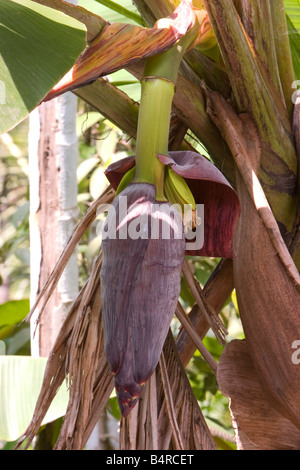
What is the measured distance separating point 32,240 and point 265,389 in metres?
0.87

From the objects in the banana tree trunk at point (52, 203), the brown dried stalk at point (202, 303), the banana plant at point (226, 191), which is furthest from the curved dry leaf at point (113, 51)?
the banana tree trunk at point (52, 203)

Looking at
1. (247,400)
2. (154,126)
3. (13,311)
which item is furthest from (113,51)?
(13,311)

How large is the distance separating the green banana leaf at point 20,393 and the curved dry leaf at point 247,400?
1.76 ft

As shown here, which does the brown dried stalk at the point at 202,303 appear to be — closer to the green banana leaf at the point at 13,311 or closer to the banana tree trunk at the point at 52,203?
the banana tree trunk at the point at 52,203

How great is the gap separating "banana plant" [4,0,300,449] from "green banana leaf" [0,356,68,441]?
49 centimetres

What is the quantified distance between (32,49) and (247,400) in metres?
0.35

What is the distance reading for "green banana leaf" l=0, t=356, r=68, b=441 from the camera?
3.37 ft

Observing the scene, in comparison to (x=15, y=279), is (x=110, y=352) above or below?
below

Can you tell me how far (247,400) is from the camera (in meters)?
0.53

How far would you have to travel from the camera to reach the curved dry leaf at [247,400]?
53 centimetres

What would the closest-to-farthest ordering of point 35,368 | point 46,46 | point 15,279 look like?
point 46,46, point 35,368, point 15,279

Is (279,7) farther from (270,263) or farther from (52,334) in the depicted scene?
(52,334)

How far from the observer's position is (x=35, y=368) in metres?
1.04
